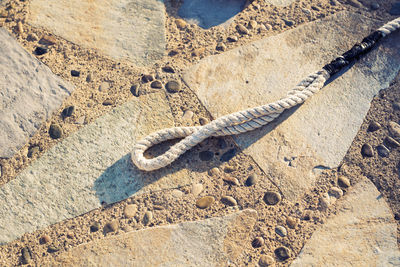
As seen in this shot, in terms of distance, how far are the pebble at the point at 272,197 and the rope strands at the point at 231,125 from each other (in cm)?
25

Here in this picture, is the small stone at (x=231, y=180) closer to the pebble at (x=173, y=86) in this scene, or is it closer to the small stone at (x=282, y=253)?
the small stone at (x=282, y=253)

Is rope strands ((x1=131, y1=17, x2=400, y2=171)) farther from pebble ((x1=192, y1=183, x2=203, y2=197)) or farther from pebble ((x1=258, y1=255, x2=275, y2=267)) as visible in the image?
pebble ((x1=258, y1=255, x2=275, y2=267))

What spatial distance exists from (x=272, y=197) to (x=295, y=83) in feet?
1.63

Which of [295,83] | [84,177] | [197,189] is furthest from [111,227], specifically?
[295,83]

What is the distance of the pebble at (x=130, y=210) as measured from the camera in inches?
51.2

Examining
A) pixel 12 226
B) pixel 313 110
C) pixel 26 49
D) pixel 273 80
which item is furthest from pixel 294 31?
pixel 12 226

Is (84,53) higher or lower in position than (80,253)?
higher

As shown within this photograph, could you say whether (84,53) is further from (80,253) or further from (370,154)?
(370,154)

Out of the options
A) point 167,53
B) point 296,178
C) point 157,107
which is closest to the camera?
point 296,178

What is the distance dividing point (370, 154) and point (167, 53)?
0.88m

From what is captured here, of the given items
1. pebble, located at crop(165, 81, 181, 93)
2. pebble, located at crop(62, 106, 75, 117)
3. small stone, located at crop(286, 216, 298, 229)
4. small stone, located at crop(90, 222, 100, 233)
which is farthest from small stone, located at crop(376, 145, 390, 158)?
pebble, located at crop(62, 106, 75, 117)

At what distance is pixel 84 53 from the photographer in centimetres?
156

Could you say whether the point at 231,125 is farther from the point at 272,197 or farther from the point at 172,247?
the point at 172,247

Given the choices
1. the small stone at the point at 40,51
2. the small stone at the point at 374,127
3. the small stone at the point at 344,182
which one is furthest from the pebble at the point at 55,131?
the small stone at the point at 374,127
